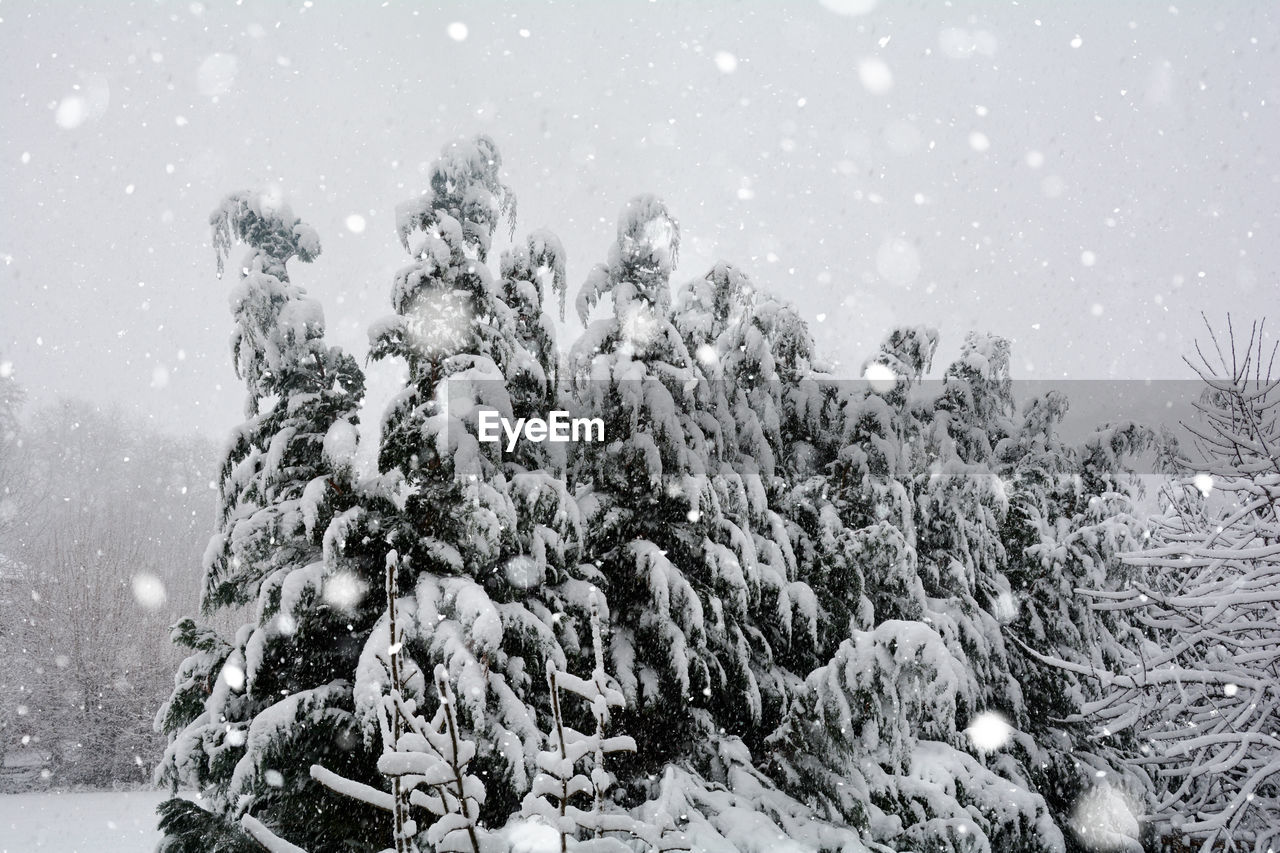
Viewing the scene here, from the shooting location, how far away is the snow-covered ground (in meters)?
13.1

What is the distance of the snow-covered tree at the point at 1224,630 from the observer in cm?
524

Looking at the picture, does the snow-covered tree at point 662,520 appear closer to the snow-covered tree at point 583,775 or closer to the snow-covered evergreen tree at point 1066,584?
the snow-covered evergreen tree at point 1066,584

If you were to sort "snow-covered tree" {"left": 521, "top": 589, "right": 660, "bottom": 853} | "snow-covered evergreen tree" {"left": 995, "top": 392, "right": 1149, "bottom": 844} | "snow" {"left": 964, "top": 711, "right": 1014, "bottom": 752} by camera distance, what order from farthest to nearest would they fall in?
1. "snow-covered evergreen tree" {"left": 995, "top": 392, "right": 1149, "bottom": 844}
2. "snow" {"left": 964, "top": 711, "right": 1014, "bottom": 752}
3. "snow-covered tree" {"left": 521, "top": 589, "right": 660, "bottom": 853}

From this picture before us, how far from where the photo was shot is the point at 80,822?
15.2 meters

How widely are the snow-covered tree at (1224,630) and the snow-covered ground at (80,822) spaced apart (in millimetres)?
14079

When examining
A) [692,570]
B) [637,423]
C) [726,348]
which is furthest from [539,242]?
[692,570]

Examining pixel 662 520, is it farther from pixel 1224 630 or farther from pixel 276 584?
pixel 1224 630

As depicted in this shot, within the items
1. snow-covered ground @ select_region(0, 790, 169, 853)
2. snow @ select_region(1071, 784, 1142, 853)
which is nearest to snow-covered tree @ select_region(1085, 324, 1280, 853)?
snow @ select_region(1071, 784, 1142, 853)

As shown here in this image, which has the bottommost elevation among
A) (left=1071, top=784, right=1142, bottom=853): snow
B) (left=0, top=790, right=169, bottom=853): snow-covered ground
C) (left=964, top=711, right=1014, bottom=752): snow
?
(left=0, top=790, right=169, bottom=853): snow-covered ground

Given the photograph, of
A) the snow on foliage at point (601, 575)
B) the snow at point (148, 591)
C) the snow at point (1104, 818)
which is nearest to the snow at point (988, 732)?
the snow on foliage at point (601, 575)

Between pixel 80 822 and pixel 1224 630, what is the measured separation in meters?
19.8

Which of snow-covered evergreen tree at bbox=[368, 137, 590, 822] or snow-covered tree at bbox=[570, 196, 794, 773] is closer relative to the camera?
snow-covered evergreen tree at bbox=[368, 137, 590, 822]

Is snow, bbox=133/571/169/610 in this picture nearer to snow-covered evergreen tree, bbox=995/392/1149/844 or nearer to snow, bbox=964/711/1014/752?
snow, bbox=964/711/1014/752

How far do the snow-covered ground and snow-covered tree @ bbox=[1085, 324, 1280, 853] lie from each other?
14.1 meters
